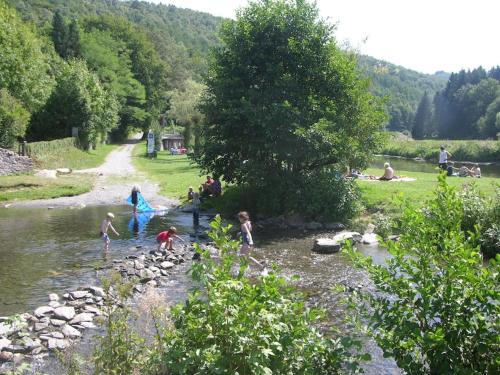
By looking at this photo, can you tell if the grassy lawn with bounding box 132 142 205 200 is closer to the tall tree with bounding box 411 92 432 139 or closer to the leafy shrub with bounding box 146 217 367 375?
the leafy shrub with bounding box 146 217 367 375

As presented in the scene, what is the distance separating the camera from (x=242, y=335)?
608 cm

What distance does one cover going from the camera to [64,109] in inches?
2594

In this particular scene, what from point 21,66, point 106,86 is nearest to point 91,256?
point 21,66

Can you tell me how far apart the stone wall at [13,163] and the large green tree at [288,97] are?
2172 cm

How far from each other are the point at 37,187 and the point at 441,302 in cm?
3412

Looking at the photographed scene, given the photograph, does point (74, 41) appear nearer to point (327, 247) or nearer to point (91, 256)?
point (91, 256)

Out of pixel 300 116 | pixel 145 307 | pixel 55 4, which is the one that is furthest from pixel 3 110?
pixel 55 4

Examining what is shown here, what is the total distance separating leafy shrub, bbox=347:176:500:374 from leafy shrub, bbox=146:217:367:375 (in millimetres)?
793

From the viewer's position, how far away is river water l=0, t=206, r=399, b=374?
13.9 metres

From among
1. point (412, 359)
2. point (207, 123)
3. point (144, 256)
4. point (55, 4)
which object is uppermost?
point (55, 4)

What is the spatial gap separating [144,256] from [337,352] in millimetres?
13049

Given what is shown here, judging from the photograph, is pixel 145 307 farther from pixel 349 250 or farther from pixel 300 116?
pixel 300 116

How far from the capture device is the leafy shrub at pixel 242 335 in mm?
6102

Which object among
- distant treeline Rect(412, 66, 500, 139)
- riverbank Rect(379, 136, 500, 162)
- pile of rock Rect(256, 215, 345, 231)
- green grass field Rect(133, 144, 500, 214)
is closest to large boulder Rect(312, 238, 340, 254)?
green grass field Rect(133, 144, 500, 214)
